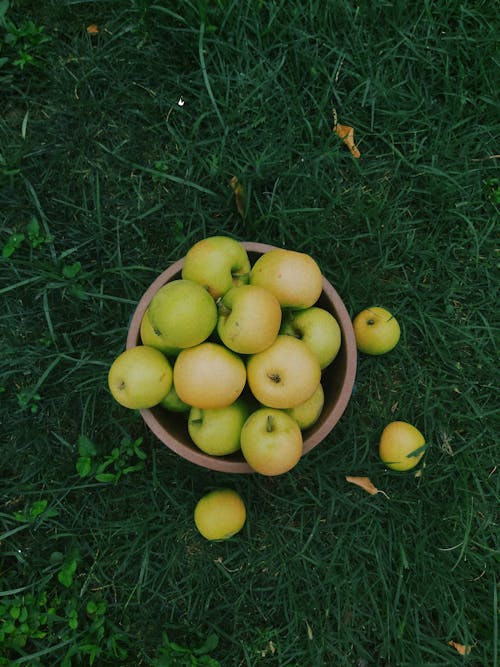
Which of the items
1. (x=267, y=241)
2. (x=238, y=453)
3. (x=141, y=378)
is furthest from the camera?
(x=267, y=241)

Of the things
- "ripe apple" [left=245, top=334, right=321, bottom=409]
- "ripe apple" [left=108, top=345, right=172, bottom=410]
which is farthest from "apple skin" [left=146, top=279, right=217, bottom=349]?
"ripe apple" [left=245, top=334, right=321, bottom=409]

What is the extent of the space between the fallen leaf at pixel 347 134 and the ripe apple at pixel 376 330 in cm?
87

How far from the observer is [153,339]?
211cm

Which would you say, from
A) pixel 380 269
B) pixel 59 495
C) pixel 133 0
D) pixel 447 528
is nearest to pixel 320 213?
pixel 380 269

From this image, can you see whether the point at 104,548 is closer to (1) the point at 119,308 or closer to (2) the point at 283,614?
(2) the point at 283,614

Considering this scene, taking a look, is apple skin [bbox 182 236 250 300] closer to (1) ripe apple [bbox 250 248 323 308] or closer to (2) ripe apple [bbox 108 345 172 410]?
(1) ripe apple [bbox 250 248 323 308]

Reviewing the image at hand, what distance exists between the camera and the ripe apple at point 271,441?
1928 mm

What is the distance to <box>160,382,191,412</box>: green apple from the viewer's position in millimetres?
2164

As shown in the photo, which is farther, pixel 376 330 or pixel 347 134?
pixel 347 134

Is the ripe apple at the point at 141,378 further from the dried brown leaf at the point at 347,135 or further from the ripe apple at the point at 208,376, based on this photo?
the dried brown leaf at the point at 347,135

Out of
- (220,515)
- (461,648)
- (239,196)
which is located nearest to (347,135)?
(239,196)

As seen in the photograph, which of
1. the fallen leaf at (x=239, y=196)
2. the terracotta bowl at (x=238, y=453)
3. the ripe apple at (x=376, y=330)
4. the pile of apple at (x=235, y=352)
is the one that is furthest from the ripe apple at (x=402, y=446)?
the fallen leaf at (x=239, y=196)

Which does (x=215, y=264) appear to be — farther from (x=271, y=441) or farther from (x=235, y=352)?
(x=271, y=441)

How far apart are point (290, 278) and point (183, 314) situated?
0.43 metres
